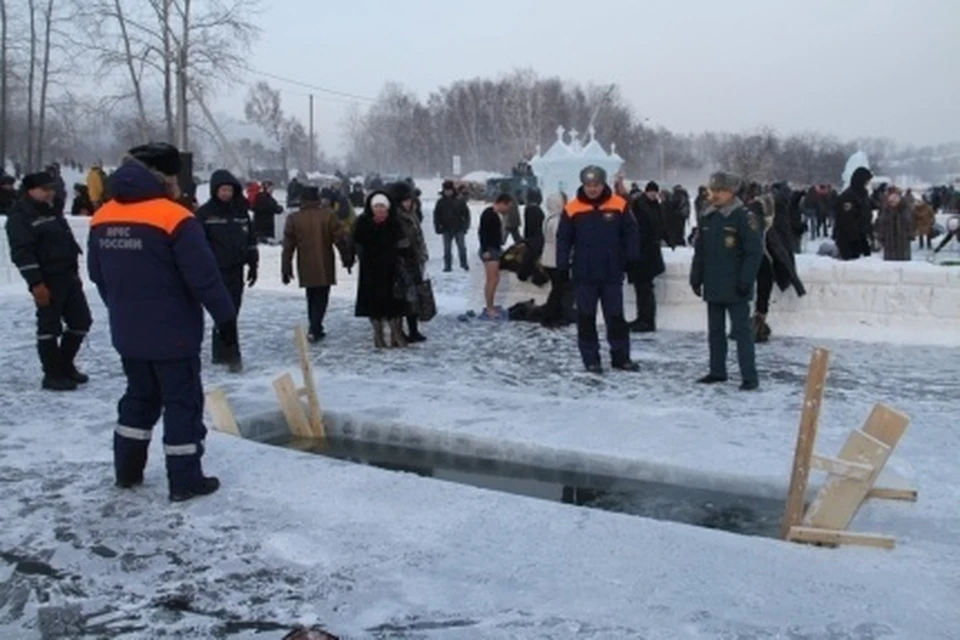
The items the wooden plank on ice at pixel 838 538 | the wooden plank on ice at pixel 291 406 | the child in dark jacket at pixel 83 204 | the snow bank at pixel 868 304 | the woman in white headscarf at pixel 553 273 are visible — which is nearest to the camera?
the wooden plank on ice at pixel 838 538

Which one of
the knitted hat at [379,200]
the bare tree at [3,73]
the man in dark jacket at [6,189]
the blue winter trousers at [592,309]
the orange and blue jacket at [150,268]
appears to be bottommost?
the blue winter trousers at [592,309]

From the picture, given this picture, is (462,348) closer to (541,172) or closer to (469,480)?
(469,480)

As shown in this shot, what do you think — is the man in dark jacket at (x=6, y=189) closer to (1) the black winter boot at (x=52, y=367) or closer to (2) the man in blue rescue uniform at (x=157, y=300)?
(1) the black winter boot at (x=52, y=367)

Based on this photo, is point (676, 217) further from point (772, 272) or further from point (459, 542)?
point (459, 542)

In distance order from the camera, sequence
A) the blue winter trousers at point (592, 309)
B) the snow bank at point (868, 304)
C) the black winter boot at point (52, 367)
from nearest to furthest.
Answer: the black winter boot at point (52, 367) < the blue winter trousers at point (592, 309) < the snow bank at point (868, 304)

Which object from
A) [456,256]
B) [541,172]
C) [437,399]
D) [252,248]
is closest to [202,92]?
[541,172]

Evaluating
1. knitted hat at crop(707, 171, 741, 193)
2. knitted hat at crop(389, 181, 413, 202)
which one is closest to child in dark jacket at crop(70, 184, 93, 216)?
knitted hat at crop(389, 181, 413, 202)

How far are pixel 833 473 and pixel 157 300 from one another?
3377mm

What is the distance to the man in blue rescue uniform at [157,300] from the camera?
462cm

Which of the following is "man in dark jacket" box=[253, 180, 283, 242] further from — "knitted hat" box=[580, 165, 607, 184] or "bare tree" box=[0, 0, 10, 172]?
"bare tree" box=[0, 0, 10, 172]

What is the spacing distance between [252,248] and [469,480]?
409 centimetres

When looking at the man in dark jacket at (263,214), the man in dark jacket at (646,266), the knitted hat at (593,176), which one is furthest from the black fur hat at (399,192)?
the man in dark jacket at (263,214)

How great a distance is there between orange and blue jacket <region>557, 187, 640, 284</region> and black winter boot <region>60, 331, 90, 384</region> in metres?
4.06

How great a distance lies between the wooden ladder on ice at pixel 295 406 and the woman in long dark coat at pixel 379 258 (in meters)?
2.78
